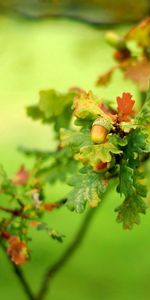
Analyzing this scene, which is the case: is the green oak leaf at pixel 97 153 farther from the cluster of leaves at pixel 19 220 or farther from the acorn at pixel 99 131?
the cluster of leaves at pixel 19 220

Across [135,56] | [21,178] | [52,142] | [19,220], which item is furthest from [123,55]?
[52,142]

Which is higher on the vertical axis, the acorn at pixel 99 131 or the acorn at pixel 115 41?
the acorn at pixel 115 41

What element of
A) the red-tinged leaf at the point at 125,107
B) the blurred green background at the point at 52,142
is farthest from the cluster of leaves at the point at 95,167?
the blurred green background at the point at 52,142

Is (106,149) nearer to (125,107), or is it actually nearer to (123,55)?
(125,107)

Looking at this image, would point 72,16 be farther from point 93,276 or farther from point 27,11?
point 93,276

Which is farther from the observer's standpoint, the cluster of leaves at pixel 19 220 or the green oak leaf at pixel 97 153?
the cluster of leaves at pixel 19 220
